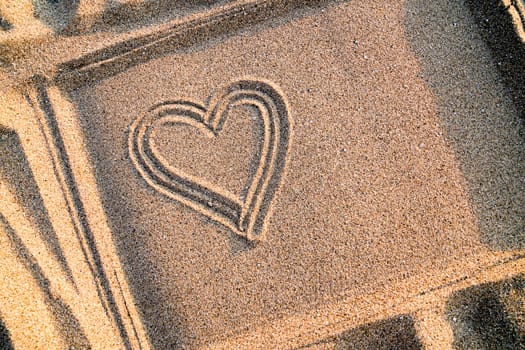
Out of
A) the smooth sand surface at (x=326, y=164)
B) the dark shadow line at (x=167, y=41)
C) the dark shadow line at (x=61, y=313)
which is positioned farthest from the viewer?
the dark shadow line at (x=167, y=41)

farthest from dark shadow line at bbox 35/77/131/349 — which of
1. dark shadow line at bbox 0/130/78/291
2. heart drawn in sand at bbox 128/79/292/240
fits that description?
heart drawn in sand at bbox 128/79/292/240

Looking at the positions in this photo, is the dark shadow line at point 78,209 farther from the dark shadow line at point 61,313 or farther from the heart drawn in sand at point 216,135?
the heart drawn in sand at point 216,135

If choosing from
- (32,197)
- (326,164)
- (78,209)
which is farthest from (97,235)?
(326,164)

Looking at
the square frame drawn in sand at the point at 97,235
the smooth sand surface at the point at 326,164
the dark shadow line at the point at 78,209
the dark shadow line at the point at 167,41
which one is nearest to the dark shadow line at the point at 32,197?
the square frame drawn in sand at the point at 97,235

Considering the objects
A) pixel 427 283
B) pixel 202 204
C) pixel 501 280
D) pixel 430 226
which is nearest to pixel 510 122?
pixel 430 226

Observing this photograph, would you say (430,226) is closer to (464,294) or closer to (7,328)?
(464,294)

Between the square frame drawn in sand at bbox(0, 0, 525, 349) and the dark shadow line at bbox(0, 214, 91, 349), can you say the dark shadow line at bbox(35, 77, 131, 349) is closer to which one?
the square frame drawn in sand at bbox(0, 0, 525, 349)
